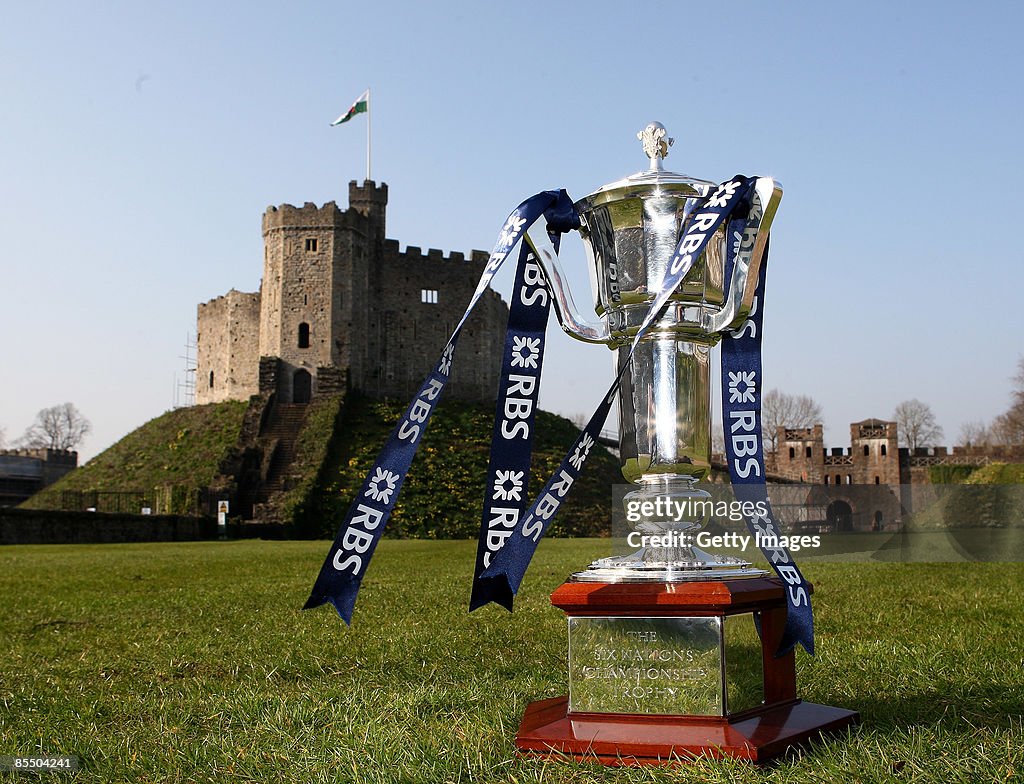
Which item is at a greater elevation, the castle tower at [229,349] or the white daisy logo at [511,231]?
the castle tower at [229,349]

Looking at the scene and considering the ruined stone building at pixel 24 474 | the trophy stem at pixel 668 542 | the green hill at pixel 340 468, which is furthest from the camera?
the ruined stone building at pixel 24 474

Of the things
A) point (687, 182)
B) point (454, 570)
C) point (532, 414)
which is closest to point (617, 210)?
point (687, 182)

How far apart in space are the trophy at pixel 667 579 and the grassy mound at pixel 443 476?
20866 mm

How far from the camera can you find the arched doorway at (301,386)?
39.3m

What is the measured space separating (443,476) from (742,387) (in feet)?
96.0

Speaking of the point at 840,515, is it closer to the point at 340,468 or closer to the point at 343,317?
the point at 340,468

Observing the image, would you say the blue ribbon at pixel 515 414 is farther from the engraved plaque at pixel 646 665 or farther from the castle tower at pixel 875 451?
the castle tower at pixel 875 451

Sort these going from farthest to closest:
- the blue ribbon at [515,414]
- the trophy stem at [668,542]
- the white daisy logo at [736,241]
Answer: the blue ribbon at [515,414] < the white daisy logo at [736,241] < the trophy stem at [668,542]

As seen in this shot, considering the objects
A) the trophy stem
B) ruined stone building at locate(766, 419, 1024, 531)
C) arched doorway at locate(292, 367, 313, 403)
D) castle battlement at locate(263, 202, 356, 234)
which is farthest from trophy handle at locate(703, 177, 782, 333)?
ruined stone building at locate(766, 419, 1024, 531)

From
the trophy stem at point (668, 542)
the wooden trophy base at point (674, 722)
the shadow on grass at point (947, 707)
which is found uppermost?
the trophy stem at point (668, 542)

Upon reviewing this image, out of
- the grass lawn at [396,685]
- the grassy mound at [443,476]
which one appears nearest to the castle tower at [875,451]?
the grassy mound at [443,476]

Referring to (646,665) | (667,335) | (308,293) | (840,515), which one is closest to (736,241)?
(667,335)

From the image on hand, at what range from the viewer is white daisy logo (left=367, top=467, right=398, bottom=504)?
2.92 metres

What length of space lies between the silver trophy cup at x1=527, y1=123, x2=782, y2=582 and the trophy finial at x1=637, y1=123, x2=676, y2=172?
3 centimetres
